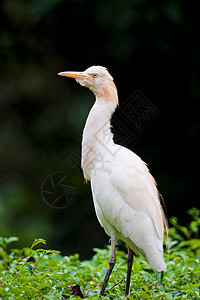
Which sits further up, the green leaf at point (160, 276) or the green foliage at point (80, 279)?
the green leaf at point (160, 276)

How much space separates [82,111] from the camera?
6.02 metres

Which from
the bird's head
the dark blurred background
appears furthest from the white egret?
the dark blurred background

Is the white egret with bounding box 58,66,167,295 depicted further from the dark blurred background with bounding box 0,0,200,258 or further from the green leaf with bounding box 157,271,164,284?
the dark blurred background with bounding box 0,0,200,258

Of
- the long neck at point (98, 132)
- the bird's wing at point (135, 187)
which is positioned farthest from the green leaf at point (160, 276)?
the long neck at point (98, 132)

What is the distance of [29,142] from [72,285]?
12.8 ft

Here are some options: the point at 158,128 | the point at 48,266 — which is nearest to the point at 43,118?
the point at 158,128

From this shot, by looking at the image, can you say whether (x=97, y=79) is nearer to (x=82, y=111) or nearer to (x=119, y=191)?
(x=119, y=191)

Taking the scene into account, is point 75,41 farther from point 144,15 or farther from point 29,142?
point 29,142

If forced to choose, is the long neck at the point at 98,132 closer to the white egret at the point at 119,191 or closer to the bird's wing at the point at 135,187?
the white egret at the point at 119,191

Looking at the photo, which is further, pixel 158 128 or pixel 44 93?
pixel 44 93

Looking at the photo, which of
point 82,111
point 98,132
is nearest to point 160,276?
point 98,132

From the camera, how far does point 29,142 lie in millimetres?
6551

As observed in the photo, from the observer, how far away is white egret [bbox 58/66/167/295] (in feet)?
9.41

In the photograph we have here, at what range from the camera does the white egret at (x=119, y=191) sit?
287 cm
